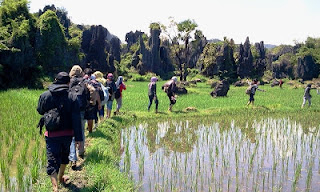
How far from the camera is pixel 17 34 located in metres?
24.1

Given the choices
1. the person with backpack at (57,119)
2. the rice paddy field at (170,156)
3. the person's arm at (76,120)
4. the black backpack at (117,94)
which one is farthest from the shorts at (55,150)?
the black backpack at (117,94)

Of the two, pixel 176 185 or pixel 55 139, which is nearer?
pixel 55 139

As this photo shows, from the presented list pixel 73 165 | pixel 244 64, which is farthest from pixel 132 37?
pixel 73 165

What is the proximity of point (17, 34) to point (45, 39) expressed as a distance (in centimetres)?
351

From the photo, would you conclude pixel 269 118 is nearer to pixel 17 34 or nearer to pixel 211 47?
pixel 17 34

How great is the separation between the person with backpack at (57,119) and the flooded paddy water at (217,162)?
5.79 ft

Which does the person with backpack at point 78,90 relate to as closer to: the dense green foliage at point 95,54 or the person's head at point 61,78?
the person's head at point 61,78

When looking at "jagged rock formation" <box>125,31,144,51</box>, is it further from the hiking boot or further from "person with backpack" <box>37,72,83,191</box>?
"person with backpack" <box>37,72,83,191</box>

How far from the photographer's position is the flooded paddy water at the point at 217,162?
613 centimetres

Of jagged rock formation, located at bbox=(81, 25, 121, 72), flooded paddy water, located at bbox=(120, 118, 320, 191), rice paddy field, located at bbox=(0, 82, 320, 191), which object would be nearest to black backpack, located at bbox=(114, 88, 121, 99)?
rice paddy field, located at bbox=(0, 82, 320, 191)

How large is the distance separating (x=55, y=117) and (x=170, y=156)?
4.05m

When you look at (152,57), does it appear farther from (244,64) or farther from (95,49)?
(244,64)

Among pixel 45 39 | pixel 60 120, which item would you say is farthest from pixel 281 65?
pixel 60 120

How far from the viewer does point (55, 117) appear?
477 centimetres
